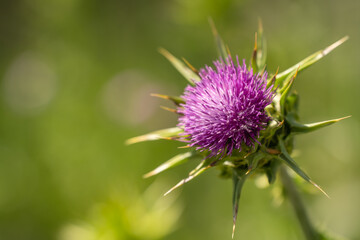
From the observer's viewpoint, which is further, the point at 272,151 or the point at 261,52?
the point at 261,52

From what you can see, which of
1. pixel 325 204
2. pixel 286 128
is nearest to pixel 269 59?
pixel 325 204

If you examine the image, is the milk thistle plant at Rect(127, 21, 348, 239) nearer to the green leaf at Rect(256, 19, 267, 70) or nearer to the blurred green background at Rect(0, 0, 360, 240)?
the green leaf at Rect(256, 19, 267, 70)

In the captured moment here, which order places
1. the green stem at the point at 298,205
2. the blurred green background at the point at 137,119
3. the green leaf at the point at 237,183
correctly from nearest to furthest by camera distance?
the green leaf at the point at 237,183 < the green stem at the point at 298,205 < the blurred green background at the point at 137,119

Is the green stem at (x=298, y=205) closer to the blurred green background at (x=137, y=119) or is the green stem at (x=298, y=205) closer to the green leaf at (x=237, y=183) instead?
the green leaf at (x=237, y=183)

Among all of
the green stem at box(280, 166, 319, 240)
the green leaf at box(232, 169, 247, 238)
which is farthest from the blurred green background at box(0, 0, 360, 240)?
the green leaf at box(232, 169, 247, 238)

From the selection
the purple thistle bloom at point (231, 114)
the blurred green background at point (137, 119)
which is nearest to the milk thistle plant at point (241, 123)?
the purple thistle bloom at point (231, 114)

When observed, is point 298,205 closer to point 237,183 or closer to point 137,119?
point 237,183

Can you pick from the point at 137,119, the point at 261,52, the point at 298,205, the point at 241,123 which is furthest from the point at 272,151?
the point at 137,119
